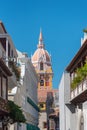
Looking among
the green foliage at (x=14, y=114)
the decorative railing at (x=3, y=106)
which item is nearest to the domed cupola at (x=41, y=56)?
the green foliage at (x=14, y=114)

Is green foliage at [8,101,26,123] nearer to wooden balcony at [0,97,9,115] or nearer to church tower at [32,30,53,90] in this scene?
wooden balcony at [0,97,9,115]

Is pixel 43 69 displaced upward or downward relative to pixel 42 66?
downward

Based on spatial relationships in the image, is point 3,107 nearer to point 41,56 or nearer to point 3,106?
point 3,106

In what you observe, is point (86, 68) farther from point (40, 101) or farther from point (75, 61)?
point (40, 101)

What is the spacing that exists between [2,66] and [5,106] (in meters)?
3.45

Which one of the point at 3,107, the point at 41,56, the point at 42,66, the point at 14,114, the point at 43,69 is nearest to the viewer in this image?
the point at 3,107

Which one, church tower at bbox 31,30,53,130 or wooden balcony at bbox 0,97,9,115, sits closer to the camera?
wooden balcony at bbox 0,97,9,115

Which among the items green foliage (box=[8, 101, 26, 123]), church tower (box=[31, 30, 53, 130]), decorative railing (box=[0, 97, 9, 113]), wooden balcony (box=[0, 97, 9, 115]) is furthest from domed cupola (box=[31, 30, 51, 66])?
decorative railing (box=[0, 97, 9, 113])

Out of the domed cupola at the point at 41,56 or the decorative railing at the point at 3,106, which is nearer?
the decorative railing at the point at 3,106

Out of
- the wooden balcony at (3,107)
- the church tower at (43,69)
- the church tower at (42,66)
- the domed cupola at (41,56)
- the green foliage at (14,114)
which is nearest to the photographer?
the wooden balcony at (3,107)

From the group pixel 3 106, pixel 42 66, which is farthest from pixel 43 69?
pixel 3 106

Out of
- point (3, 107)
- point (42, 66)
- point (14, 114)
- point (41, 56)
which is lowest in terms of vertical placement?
point (14, 114)

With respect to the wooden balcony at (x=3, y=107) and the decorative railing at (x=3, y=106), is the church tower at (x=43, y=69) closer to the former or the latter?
the wooden balcony at (x=3, y=107)

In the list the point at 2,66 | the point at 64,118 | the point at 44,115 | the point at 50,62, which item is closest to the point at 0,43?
the point at 2,66
